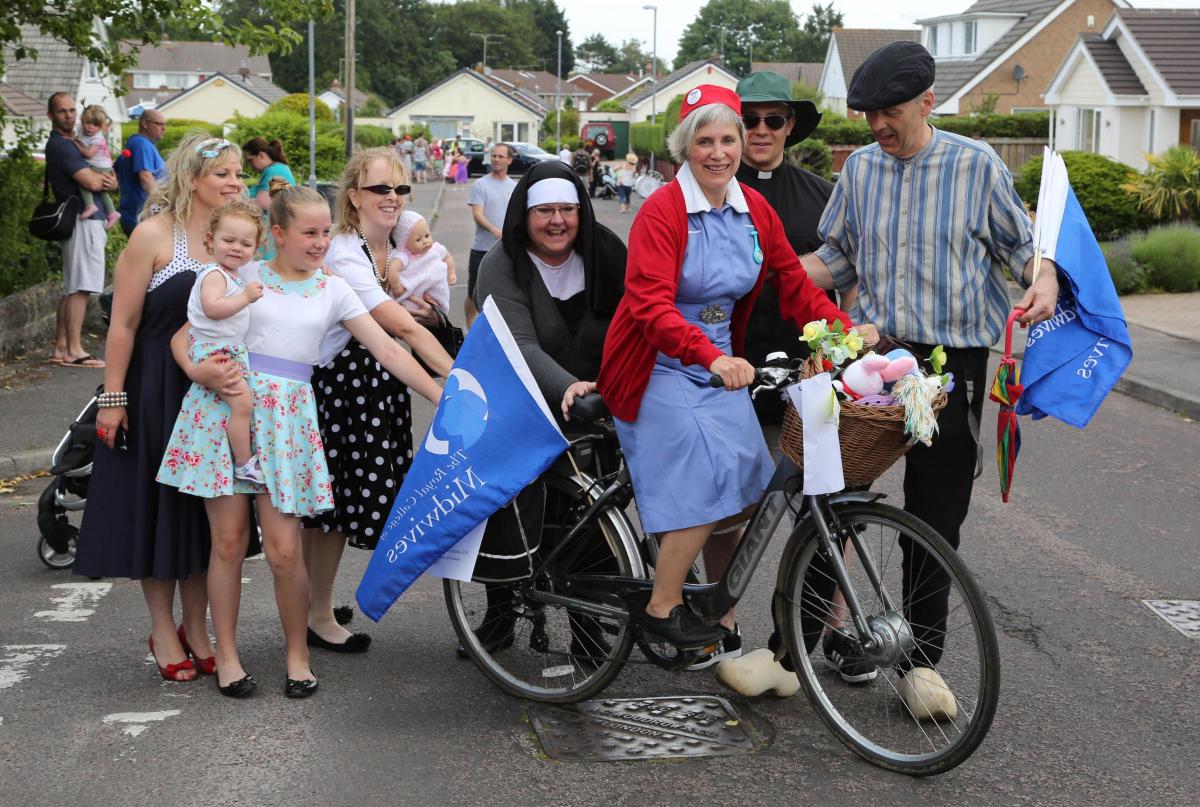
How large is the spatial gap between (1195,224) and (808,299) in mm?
20468

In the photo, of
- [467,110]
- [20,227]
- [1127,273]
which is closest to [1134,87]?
[1127,273]

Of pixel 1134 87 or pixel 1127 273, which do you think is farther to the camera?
pixel 1134 87

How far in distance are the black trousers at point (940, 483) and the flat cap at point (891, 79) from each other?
82 cm

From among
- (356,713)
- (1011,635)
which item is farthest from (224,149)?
(1011,635)

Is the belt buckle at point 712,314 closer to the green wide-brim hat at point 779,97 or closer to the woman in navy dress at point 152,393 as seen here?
the green wide-brim hat at point 779,97

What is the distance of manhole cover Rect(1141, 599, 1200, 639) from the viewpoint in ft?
19.0

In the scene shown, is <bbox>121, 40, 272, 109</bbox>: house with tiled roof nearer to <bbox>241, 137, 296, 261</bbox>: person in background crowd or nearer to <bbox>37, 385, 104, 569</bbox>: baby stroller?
<bbox>241, 137, 296, 261</bbox>: person in background crowd

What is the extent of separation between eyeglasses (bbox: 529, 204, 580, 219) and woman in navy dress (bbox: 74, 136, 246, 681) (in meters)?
1.11

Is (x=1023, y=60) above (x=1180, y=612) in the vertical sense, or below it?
above

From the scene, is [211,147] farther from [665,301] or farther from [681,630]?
[681,630]

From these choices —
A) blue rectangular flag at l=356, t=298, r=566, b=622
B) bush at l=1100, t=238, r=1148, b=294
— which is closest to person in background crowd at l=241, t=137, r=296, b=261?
blue rectangular flag at l=356, t=298, r=566, b=622

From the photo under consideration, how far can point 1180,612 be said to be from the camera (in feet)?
19.7

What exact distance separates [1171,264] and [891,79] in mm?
16046

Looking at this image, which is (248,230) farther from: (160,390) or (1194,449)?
(1194,449)
